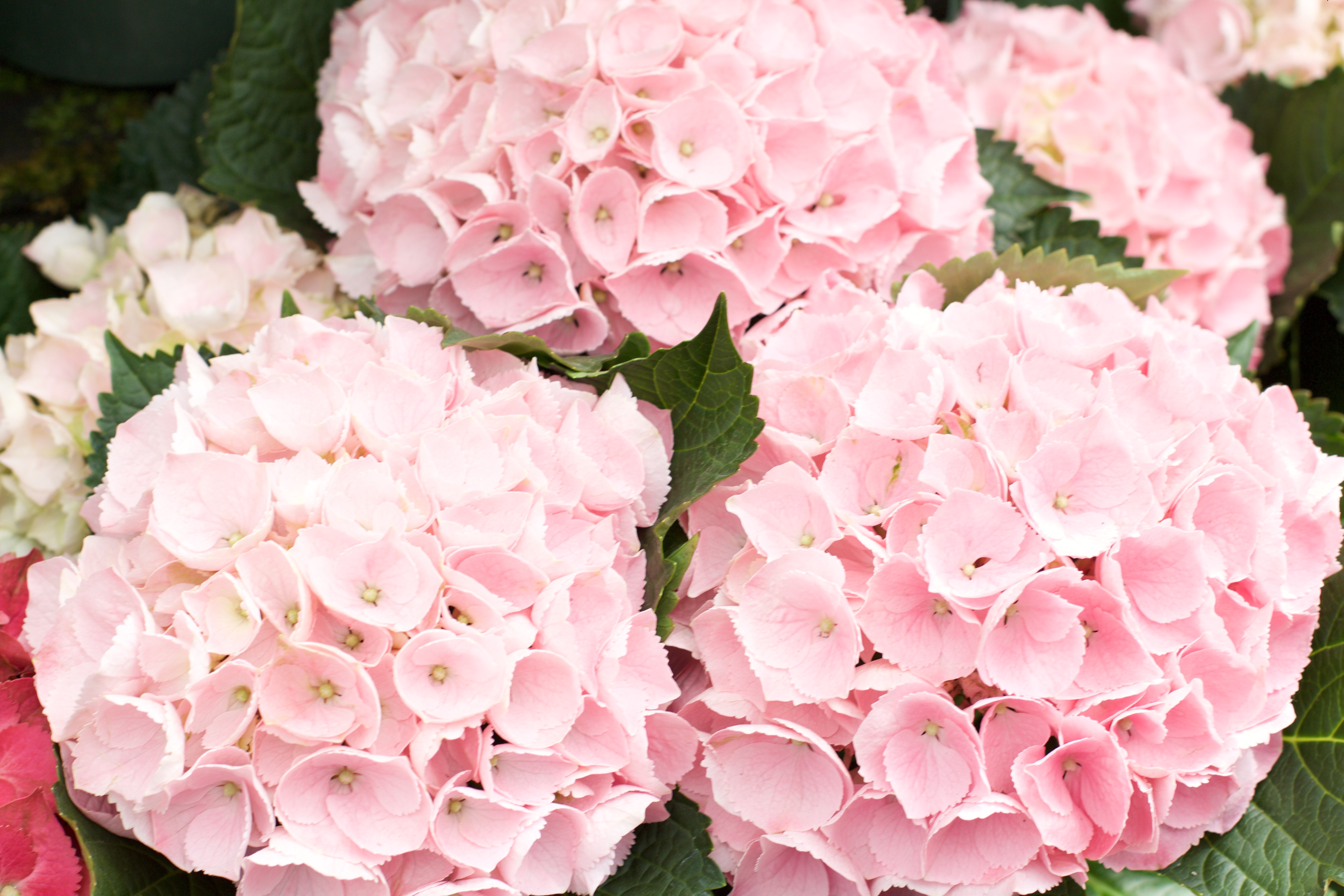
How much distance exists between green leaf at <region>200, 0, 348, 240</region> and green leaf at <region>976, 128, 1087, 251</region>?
0.65 metres

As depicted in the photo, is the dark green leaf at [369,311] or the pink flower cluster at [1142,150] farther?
the pink flower cluster at [1142,150]

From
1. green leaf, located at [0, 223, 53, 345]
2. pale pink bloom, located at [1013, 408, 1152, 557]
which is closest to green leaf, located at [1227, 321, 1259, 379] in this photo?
pale pink bloom, located at [1013, 408, 1152, 557]

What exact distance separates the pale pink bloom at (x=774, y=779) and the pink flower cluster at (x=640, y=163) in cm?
32

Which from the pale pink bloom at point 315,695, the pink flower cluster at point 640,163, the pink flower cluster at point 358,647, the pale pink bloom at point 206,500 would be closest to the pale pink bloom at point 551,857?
the pink flower cluster at point 358,647

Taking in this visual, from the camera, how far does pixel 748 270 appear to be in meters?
0.86

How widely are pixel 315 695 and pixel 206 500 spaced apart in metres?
0.13

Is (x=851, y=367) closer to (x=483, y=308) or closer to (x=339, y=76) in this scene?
(x=483, y=308)

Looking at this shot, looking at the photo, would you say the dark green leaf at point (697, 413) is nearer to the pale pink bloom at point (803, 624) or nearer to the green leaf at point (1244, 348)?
the pale pink bloom at point (803, 624)

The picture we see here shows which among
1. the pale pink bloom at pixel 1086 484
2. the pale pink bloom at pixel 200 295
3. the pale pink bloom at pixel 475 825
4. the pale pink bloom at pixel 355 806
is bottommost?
the pale pink bloom at pixel 475 825

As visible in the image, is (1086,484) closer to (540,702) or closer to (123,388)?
(540,702)

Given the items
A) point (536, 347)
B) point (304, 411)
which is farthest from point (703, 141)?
point (304, 411)

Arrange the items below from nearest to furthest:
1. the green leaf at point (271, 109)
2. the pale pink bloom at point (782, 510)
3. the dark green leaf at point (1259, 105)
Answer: the pale pink bloom at point (782, 510) → the green leaf at point (271, 109) → the dark green leaf at point (1259, 105)

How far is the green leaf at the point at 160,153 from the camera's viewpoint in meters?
1.19

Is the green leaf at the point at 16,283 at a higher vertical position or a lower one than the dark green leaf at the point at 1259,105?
lower
